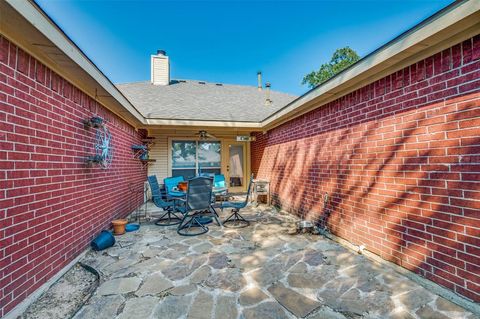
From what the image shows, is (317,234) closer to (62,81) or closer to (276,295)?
(276,295)

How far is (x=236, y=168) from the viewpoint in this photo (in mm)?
9297

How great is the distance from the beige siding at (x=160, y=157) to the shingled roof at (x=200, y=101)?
1.52 meters

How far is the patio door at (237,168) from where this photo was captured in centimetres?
924

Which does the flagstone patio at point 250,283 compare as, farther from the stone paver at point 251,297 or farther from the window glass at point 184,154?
the window glass at point 184,154

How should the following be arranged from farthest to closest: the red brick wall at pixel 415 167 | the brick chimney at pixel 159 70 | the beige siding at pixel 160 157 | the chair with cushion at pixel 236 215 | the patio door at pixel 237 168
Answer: the brick chimney at pixel 159 70, the patio door at pixel 237 168, the beige siding at pixel 160 157, the chair with cushion at pixel 236 215, the red brick wall at pixel 415 167

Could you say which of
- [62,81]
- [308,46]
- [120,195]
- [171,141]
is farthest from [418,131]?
[308,46]

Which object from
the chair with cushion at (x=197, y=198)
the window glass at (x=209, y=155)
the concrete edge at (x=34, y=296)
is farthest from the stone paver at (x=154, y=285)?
the window glass at (x=209, y=155)

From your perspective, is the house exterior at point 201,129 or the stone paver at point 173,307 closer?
the stone paver at point 173,307

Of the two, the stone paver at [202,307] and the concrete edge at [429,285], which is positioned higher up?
the concrete edge at [429,285]

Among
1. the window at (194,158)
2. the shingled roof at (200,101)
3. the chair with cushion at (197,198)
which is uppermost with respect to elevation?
the shingled roof at (200,101)

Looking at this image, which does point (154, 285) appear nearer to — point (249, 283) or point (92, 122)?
point (249, 283)

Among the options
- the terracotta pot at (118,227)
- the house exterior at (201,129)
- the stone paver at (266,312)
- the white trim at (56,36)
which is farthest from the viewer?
the house exterior at (201,129)

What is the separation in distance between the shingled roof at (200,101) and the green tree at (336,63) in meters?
9.04

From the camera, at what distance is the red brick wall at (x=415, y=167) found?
1977 mm
